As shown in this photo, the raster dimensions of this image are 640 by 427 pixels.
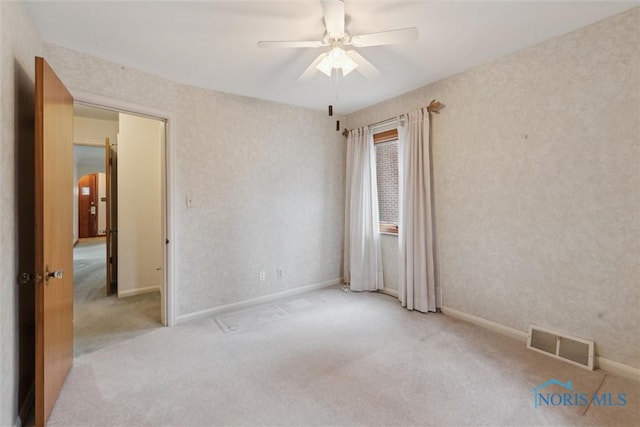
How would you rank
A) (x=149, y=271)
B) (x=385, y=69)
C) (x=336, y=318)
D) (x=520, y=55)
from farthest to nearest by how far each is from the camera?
(x=149, y=271) → (x=336, y=318) → (x=385, y=69) → (x=520, y=55)

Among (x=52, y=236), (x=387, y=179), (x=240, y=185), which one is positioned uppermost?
(x=387, y=179)

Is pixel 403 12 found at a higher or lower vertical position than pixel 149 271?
higher

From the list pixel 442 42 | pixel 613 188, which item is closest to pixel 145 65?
pixel 442 42

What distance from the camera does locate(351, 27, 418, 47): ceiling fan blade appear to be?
5.77ft

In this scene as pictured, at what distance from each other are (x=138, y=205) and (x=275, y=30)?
10.5 ft

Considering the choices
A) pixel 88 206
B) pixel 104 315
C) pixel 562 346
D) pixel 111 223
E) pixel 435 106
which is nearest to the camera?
pixel 562 346

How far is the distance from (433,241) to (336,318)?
1384 millimetres

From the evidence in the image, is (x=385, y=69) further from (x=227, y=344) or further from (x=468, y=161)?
(x=227, y=344)

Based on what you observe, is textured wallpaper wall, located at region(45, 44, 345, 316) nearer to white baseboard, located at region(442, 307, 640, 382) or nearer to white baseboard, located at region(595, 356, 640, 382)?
white baseboard, located at region(442, 307, 640, 382)

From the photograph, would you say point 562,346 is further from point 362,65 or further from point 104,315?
point 104,315

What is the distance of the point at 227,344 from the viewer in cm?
262

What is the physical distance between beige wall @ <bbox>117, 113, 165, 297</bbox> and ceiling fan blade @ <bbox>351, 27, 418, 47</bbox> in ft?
10.7

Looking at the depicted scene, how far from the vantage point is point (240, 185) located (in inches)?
137

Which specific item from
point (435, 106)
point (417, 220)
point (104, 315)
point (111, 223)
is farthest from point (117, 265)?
point (435, 106)
